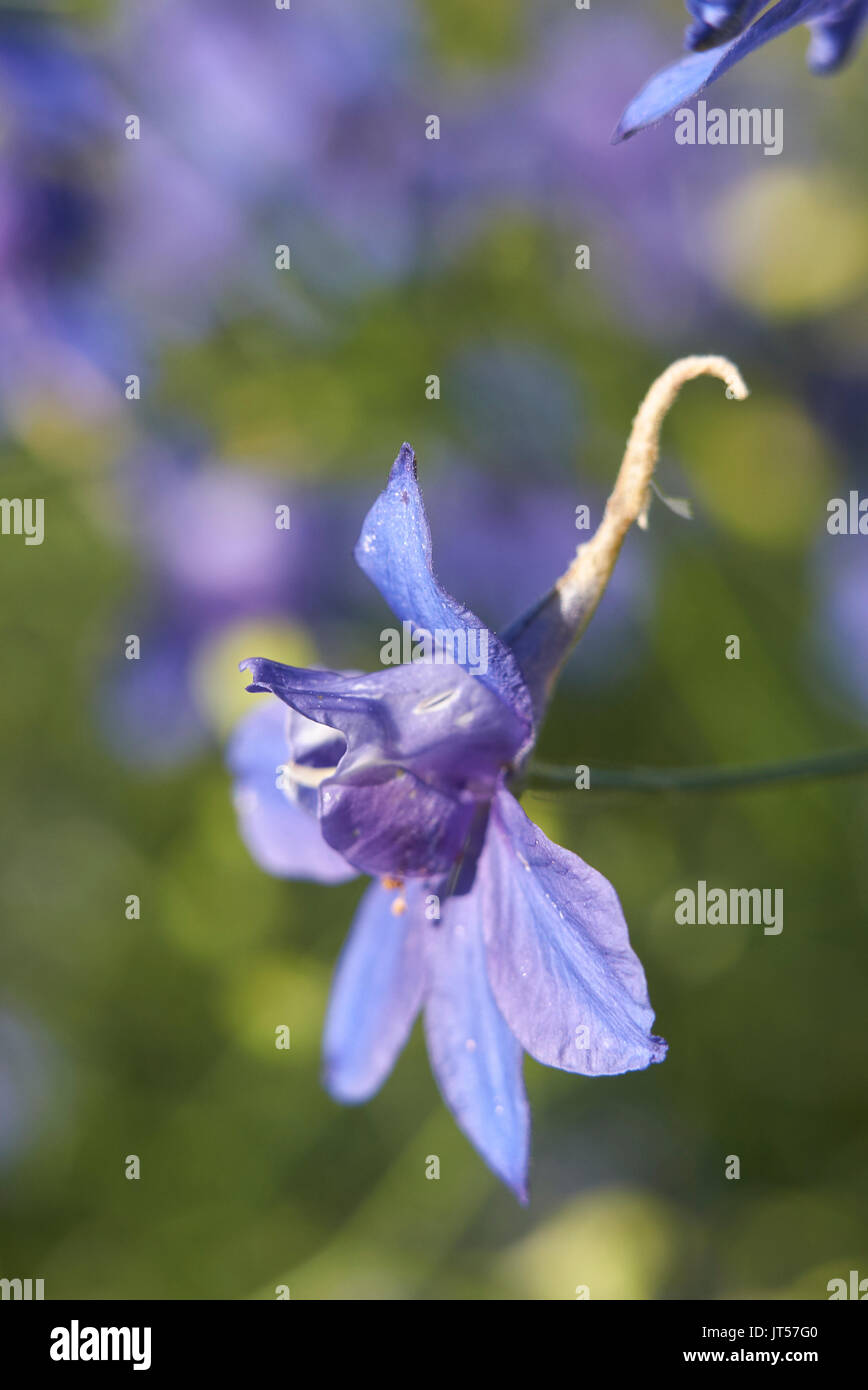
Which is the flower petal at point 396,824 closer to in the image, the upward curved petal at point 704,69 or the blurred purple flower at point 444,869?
the blurred purple flower at point 444,869

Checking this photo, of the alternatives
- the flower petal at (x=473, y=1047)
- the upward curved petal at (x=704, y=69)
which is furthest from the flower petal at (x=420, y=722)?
the upward curved petal at (x=704, y=69)

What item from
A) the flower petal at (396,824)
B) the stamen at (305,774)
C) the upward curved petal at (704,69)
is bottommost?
the flower petal at (396,824)

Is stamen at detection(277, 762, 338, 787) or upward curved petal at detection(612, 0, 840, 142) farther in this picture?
stamen at detection(277, 762, 338, 787)

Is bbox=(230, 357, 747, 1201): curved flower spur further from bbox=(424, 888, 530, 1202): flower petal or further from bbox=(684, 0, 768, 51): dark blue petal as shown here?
bbox=(684, 0, 768, 51): dark blue petal

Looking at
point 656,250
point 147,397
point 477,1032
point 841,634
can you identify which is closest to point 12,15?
point 147,397

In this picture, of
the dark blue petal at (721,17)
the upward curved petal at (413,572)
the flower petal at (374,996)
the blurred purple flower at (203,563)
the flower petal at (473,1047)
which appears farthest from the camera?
the blurred purple flower at (203,563)

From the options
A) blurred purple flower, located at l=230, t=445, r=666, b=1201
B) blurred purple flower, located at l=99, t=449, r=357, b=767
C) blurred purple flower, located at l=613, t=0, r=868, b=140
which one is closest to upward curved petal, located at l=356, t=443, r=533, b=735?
blurred purple flower, located at l=230, t=445, r=666, b=1201
